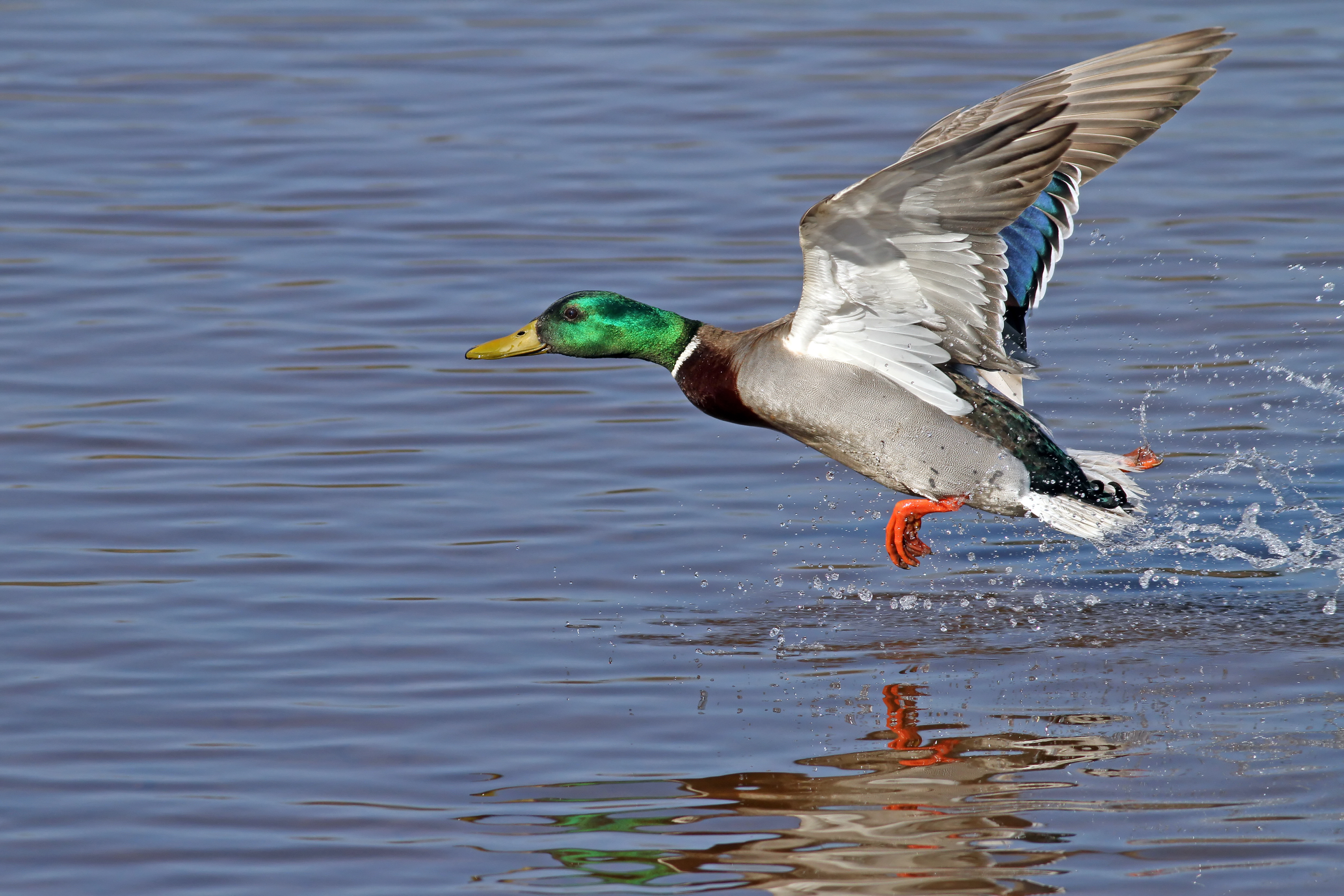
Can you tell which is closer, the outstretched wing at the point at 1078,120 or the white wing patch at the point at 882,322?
the white wing patch at the point at 882,322

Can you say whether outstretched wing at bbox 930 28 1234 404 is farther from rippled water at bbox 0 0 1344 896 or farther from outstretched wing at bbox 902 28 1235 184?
rippled water at bbox 0 0 1344 896

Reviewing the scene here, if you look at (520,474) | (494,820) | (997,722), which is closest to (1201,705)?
(997,722)

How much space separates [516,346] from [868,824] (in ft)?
7.76

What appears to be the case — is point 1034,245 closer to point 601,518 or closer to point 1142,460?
point 1142,460

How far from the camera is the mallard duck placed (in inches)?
200

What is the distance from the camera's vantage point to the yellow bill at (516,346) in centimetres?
594

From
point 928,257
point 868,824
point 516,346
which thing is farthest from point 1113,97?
point 868,824

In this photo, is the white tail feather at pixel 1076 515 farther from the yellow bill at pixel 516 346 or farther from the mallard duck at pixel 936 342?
the yellow bill at pixel 516 346

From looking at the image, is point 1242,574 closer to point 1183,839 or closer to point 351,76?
point 1183,839

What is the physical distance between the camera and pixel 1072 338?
7.90 meters

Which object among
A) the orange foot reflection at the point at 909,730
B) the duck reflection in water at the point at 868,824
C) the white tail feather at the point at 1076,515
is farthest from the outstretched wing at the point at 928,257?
the duck reflection in water at the point at 868,824

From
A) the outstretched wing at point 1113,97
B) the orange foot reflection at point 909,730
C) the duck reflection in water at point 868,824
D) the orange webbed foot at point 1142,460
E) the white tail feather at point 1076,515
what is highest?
the outstretched wing at point 1113,97

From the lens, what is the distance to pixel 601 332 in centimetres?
595

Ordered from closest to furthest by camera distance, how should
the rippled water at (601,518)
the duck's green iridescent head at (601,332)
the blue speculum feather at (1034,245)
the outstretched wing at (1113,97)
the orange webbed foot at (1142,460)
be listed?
1. the rippled water at (601,518)
2. the outstretched wing at (1113,97)
3. the orange webbed foot at (1142,460)
4. the duck's green iridescent head at (601,332)
5. the blue speculum feather at (1034,245)
